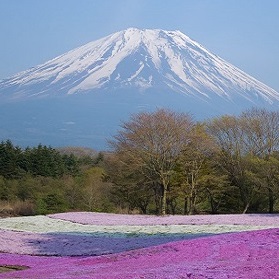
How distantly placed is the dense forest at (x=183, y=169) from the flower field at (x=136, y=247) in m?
8.58

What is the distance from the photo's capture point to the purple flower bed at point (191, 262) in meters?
11.2

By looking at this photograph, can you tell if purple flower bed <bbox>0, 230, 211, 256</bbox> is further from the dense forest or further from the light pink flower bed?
the dense forest

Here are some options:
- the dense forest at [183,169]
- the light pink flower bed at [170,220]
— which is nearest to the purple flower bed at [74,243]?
the light pink flower bed at [170,220]

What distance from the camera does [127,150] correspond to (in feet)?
140

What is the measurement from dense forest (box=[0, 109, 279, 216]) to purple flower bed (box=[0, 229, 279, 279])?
24.8m

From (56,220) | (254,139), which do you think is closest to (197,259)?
(56,220)

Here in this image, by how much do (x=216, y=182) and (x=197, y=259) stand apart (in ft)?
96.5

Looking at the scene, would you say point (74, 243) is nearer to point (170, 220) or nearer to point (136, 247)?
point (136, 247)

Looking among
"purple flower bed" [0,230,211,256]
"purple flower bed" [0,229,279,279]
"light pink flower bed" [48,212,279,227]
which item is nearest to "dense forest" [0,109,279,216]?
"light pink flower bed" [48,212,279,227]

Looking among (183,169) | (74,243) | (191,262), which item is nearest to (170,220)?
(74,243)

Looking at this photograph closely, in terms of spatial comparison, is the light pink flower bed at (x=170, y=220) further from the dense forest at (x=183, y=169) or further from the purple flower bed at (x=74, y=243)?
the dense forest at (x=183, y=169)

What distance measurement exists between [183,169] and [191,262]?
98.6ft

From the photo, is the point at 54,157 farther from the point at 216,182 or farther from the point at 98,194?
the point at 216,182

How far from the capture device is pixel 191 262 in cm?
1311
